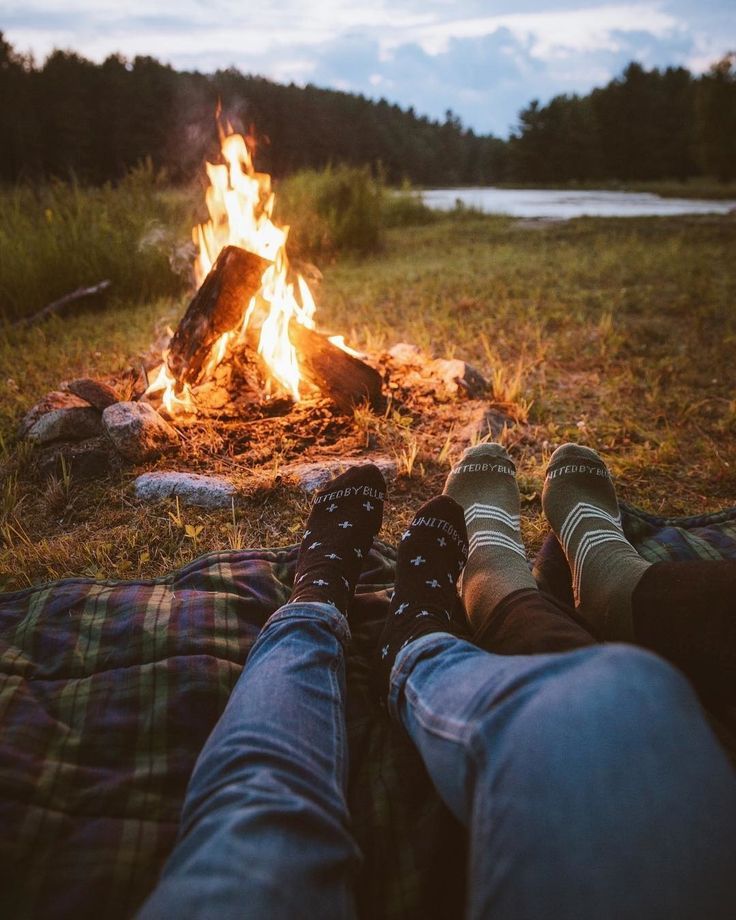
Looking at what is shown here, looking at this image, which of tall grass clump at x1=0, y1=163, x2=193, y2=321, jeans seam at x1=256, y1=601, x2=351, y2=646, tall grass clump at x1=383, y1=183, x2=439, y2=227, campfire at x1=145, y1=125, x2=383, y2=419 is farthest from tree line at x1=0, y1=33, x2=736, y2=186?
jeans seam at x1=256, y1=601, x2=351, y2=646

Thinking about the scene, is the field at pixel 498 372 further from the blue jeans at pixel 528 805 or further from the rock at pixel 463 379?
the blue jeans at pixel 528 805

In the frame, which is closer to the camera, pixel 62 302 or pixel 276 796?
pixel 276 796

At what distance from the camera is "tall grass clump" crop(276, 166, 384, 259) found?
7.07 meters

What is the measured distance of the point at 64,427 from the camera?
2.44 meters

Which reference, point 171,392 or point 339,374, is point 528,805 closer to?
point 339,374

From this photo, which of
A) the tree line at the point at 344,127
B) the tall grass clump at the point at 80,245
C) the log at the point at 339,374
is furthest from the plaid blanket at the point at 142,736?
the tree line at the point at 344,127

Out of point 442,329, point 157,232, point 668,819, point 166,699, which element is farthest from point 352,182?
point 668,819

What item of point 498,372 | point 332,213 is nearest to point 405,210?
point 332,213

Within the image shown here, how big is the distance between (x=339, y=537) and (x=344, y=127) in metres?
26.8

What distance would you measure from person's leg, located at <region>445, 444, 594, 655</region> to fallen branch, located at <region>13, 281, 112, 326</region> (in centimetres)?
401

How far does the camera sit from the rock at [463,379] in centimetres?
278

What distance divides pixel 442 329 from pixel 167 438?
2.22m

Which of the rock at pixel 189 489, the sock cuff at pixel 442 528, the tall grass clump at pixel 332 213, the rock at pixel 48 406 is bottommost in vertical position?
the rock at pixel 189 489

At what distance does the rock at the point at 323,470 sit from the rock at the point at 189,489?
23cm
